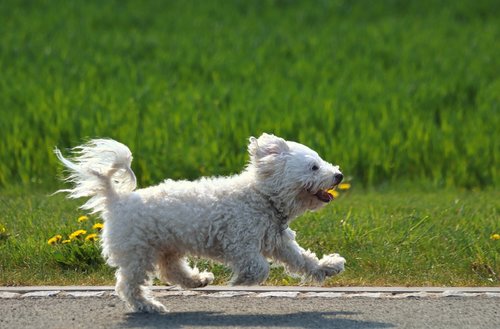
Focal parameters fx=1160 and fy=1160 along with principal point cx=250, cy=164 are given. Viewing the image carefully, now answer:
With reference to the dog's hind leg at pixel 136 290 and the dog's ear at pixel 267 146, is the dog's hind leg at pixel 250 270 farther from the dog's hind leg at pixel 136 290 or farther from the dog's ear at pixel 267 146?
the dog's ear at pixel 267 146

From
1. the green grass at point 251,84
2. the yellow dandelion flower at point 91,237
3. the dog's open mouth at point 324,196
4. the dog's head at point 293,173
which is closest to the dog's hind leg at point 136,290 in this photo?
the dog's head at point 293,173

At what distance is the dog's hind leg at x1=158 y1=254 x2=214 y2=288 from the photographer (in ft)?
26.3

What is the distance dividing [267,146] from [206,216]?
670mm

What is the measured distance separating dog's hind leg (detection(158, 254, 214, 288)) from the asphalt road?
118 millimetres

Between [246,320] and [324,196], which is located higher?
[324,196]

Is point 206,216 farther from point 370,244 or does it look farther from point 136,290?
point 370,244

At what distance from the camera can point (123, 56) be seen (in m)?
19.7

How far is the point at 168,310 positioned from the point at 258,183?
3.48 ft

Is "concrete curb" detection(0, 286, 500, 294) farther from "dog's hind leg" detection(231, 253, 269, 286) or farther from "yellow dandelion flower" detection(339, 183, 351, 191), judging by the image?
"yellow dandelion flower" detection(339, 183, 351, 191)

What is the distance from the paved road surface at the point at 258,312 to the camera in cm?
719

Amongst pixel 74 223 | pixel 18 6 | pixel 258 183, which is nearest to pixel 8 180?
pixel 74 223

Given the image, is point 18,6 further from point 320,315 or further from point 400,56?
point 320,315

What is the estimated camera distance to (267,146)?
791 centimetres

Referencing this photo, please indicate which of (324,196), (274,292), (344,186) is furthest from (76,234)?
(344,186)
